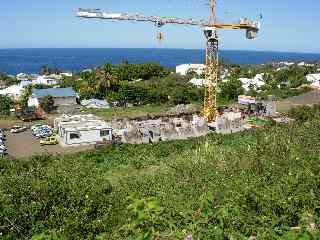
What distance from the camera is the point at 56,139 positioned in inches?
1283

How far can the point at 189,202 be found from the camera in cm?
962

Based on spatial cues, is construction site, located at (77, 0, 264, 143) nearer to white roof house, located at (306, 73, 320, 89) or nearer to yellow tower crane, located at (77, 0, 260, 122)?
yellow tower crane, located at (77, 0, 260, 122)

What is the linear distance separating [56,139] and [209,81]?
14863mm

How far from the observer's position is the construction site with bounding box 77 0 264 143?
3195 cm

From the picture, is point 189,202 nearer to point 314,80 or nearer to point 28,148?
point 28,148

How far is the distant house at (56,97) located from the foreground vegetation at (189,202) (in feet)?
96.2

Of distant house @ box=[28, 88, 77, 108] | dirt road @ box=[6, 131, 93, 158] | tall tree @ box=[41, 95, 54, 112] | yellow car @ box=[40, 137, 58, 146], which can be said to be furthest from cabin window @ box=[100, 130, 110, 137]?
distant house @ box=[28, 88, 77, 108]

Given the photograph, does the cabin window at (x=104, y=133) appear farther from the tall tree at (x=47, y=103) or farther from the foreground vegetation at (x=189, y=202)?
the foreground vegetation at (x=189, y=202)

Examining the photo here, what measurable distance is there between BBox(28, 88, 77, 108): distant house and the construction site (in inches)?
279

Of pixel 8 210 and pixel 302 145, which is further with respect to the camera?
pixel 302 145

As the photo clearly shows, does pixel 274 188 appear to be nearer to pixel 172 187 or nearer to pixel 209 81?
pixel 172 187

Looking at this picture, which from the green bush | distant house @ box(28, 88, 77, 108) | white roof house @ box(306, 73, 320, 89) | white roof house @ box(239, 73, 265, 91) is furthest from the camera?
white roof house @ box(239, 73, 265, 91)

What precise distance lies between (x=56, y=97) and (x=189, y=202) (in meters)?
35.6

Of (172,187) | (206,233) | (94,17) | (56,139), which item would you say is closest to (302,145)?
(172,187)
